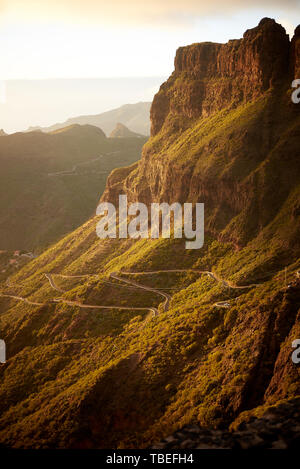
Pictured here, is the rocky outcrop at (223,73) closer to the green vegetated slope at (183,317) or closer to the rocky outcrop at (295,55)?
the rocky outcrop at (295,55)

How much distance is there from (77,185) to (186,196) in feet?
317

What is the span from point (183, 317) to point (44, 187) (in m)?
125

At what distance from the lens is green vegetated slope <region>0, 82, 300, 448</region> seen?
46469 millimetres

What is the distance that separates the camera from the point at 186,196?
8438 centimetres

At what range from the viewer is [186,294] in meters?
67.9

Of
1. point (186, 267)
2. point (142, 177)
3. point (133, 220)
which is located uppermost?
point (142, 177)

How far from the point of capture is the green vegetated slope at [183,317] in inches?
1829

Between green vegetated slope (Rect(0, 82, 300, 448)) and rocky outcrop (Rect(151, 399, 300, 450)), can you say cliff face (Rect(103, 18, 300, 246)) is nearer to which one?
green vegetated slope (Rect(0, 82, 300, 448))

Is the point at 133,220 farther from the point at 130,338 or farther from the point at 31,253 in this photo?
the point at 31,253

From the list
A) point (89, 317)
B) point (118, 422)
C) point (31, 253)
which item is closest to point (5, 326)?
point (89, 317)

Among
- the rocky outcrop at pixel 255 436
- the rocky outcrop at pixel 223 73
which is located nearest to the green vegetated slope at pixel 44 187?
the rocky outcrop at pixel 223 73

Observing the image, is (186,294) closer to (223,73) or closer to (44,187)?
(223,73)

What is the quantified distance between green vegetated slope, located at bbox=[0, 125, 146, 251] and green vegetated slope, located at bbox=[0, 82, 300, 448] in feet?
164

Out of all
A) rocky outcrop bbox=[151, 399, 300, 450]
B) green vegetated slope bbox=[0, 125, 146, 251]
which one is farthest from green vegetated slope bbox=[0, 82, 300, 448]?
green vegetated slope bbox=[0, 125, 146, 251]
